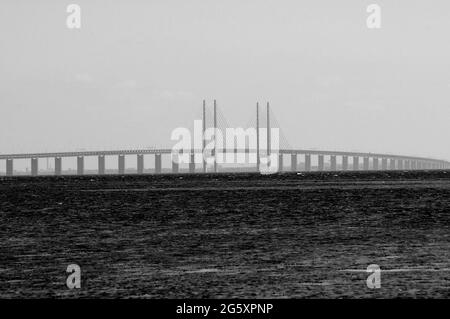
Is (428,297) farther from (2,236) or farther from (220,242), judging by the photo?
(2,236)

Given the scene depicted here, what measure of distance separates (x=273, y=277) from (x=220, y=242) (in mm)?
11841

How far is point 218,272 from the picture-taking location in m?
26.6

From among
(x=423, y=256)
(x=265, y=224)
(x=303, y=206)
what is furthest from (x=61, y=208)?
(x=423, y=256)

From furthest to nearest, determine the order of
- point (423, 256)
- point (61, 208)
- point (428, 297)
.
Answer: point (61, 208), point (423, 256), point (428, 297)

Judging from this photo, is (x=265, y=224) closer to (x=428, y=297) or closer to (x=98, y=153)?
(x=428, y=297)

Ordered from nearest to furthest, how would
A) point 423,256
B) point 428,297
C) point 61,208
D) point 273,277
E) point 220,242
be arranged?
point 428,297 → point 273,277 → point 423,256 → point 220,242 → point 61,208

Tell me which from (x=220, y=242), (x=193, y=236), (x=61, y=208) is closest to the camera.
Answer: (x=220, y=242)

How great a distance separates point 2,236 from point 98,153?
144m
